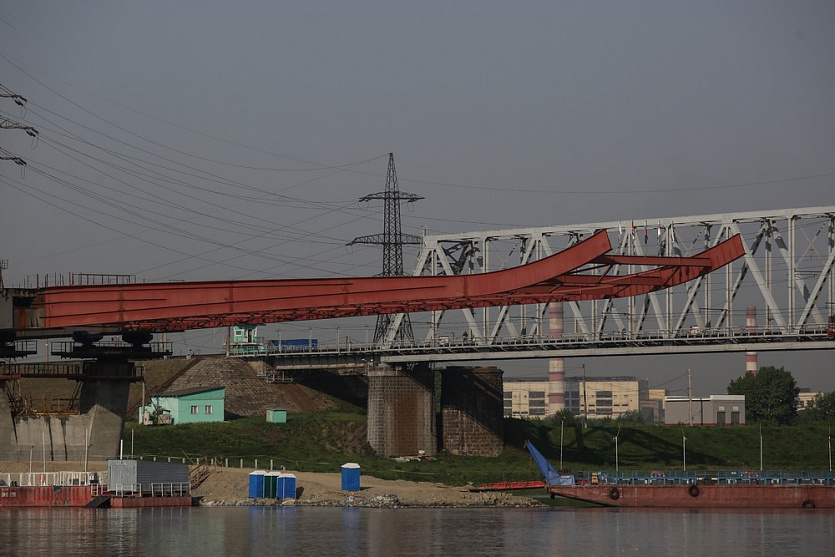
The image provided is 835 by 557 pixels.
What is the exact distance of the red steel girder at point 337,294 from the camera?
71.8 meters

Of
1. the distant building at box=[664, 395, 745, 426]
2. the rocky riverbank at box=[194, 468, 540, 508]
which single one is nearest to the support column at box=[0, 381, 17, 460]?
the rocky riverbank at box=[194, 468, 540, 508]

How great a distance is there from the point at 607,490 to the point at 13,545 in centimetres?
4513

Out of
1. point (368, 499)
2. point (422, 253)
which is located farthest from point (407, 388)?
point (368, 499)

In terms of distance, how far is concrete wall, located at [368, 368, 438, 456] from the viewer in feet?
376

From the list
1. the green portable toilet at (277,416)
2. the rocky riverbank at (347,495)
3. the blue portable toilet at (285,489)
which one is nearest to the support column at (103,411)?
the rocky riverbank at (347,495)

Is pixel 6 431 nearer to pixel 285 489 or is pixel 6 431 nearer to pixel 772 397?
pixel 285 489

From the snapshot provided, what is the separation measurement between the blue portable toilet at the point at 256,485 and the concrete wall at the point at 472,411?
1420 inches

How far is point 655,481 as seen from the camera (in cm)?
9144

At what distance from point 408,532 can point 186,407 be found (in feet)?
183

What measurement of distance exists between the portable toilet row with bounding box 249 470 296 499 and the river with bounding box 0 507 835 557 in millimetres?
2752

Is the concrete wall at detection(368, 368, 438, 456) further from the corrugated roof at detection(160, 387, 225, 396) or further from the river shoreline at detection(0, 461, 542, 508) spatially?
the river shoreline at detection(0, 461, 542, 508)

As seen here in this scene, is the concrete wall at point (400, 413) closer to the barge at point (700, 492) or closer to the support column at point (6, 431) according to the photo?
the barge at point (700, 492)

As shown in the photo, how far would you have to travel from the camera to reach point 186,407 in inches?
4628

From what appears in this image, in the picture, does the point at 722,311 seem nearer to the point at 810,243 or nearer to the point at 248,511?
the point at 810,243
